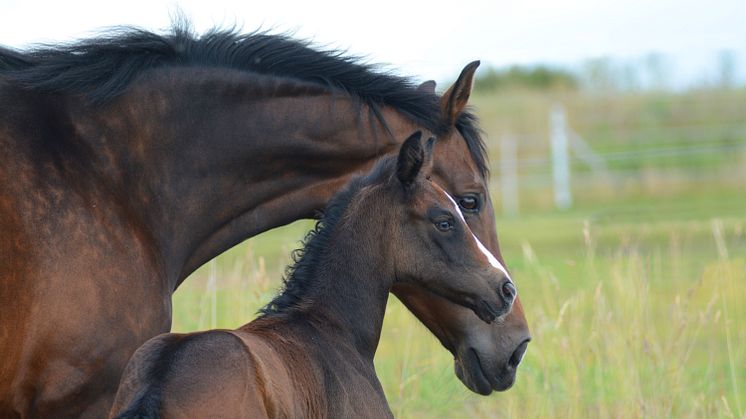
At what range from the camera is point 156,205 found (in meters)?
4.56

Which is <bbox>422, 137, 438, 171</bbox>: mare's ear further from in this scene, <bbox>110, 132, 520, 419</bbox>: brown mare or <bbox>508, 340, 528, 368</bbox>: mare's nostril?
<bbox>508, 340, 528, 368</bbox>: mare's nostril

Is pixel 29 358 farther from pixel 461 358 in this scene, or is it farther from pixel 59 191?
pixel 461 358

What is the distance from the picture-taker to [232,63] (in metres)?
4.87

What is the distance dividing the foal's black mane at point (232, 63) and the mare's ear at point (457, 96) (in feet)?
0.15

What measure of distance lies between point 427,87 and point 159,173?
134 centimetres

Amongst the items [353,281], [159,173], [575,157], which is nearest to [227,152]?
[159,173]

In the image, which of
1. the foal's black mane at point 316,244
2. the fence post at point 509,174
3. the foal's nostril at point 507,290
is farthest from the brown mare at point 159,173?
the fence post at point 509,174

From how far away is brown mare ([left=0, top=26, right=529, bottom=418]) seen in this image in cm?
411

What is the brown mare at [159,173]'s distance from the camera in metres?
4.11

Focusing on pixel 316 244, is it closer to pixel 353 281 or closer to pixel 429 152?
pixel 353 281

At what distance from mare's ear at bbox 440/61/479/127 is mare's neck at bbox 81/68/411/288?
0.20 metres

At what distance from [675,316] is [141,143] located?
345cm

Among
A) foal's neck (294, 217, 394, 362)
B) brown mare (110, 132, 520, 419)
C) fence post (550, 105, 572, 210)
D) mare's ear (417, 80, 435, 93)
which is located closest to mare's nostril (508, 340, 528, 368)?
brown mare (110, 132, 520, 419)

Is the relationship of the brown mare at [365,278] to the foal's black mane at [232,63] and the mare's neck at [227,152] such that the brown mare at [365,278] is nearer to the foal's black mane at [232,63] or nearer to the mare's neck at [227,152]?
the mare's neck at [227,152]
